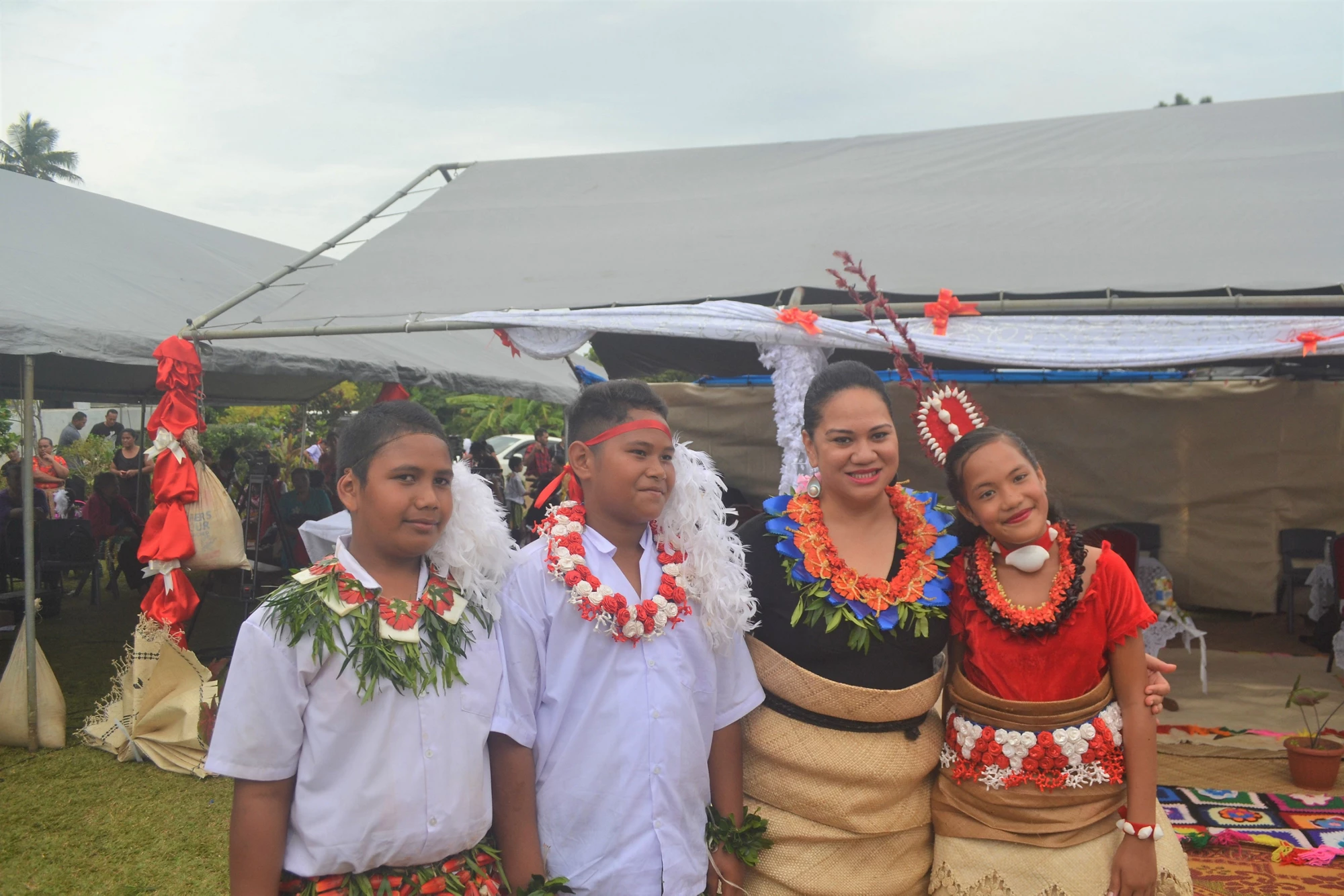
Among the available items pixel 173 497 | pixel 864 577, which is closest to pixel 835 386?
pixel 864 577

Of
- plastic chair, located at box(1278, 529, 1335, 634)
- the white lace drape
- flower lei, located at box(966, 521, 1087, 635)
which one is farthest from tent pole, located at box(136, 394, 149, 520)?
plastic chair, located at box(1278, 529, 1335, 634)

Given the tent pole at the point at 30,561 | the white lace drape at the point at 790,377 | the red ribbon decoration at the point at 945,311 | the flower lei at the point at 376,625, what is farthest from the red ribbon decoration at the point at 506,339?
the flower lei at the point at 376,625

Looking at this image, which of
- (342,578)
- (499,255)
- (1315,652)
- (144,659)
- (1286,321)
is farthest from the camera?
(1315,652)

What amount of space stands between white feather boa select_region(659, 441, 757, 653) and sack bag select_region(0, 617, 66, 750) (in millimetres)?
4928

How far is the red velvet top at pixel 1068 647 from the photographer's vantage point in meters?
2.07

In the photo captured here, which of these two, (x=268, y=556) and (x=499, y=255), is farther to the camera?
(x=268, y=556)

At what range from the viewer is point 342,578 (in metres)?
1.90

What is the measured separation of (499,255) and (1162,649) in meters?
6.08

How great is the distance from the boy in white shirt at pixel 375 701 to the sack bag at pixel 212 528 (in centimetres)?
390

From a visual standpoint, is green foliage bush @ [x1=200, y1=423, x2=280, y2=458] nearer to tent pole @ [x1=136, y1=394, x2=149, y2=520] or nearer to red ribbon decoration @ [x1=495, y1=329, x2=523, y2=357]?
tent pole @ [x1=136, y1=394, x2=149, y2=520]

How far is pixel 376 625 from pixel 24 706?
4.80 meters

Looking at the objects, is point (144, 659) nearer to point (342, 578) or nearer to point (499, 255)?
point (499, 255)

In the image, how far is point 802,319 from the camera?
4746 millimetres

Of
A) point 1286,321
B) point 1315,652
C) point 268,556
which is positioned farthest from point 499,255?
point 1315,652
